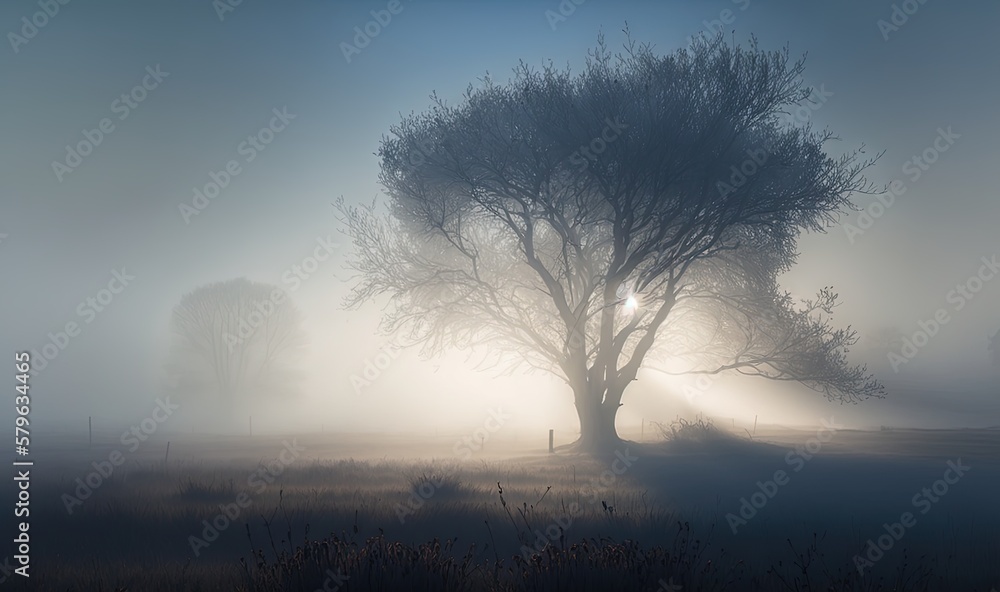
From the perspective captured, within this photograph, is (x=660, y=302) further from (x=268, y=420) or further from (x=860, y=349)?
(x=860, y=349)

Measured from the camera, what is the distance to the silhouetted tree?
2744 inches

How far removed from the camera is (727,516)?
14500mm

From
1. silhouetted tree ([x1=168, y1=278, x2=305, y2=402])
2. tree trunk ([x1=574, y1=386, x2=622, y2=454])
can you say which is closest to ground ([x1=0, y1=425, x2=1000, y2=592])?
tree trunk ([x1=574, y1=386, x2=622, y2=454])

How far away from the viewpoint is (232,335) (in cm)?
6994

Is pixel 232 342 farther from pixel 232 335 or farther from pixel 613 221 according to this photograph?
pixel 613 221

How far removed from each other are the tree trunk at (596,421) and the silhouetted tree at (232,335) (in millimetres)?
46303

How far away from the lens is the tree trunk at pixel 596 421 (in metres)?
31.1

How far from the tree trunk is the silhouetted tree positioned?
152 feet

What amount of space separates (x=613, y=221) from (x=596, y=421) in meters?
8.48

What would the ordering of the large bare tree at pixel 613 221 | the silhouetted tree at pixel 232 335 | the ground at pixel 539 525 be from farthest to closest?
the silhouetted tree at pixel 232 335 → the large bare tree at pixel 613 221 → the ground at pixel 539 525

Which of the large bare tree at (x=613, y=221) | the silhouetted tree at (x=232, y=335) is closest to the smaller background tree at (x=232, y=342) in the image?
the silhouetted tree at (x=232, y=335)

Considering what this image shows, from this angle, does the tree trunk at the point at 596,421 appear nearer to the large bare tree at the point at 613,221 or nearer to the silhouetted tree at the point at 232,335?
the large bare tree at the point at 613,221

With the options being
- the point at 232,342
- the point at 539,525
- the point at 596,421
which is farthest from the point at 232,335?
the point at 539,525

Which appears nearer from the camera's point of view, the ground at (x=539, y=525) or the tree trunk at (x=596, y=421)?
the ground at (x=539, y=525)
